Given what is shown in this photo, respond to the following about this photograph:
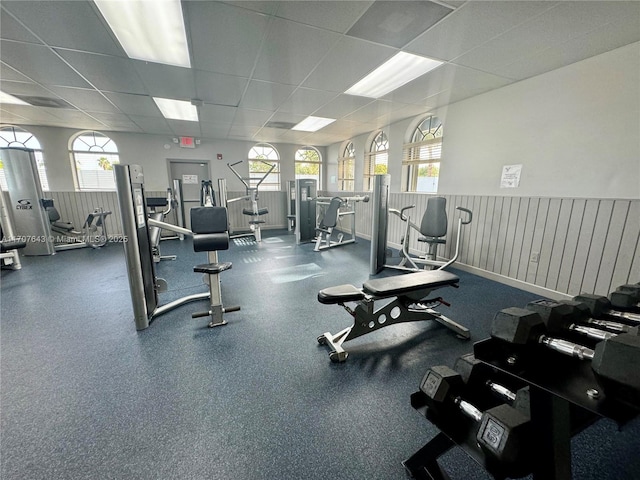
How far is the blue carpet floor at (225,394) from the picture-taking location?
1.15m

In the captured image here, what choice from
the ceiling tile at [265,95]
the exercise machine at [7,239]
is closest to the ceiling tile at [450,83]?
the ceiling tile at [265,95]

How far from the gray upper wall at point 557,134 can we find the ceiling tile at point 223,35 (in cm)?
299

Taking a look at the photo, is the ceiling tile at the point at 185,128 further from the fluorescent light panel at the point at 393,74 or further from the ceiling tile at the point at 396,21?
the ceiling tile at the point at 396,21

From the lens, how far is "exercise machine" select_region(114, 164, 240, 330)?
2080 millimetres

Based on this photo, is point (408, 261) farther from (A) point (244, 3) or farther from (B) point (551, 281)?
(A) point (244, 3)

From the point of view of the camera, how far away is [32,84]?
10.7ft

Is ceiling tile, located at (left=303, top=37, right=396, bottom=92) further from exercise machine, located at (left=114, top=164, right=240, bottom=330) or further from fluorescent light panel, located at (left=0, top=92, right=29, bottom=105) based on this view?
fluorescent light panel, located at (left=0, top=92, right=29, bottom=105)

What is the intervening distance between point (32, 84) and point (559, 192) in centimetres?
651

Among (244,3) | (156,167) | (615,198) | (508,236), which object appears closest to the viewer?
(244,3)

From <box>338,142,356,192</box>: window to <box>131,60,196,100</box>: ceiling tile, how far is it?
421cm

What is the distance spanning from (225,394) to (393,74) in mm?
3553

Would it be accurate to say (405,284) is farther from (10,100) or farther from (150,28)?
(10,100)

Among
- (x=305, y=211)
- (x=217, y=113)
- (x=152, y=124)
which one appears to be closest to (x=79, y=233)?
(x=152, y=124)

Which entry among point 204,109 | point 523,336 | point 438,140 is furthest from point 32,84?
point 438,140
